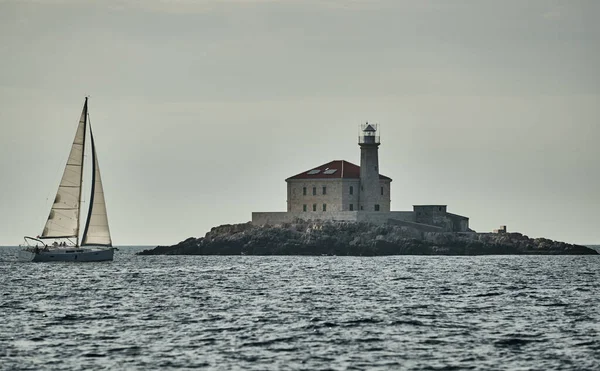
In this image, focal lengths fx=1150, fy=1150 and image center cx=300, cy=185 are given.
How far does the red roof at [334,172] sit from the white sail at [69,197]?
111 feet

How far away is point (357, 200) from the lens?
110 metres

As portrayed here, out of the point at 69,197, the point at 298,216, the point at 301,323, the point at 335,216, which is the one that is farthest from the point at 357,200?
the point at 301,323

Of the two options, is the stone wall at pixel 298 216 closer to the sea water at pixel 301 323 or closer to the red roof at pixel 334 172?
the red roof at pixel 334 172

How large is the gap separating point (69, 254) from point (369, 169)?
35536 millimetres

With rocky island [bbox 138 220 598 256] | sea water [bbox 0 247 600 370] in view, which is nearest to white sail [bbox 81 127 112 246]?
sea water [bbox 0 247 600 370]

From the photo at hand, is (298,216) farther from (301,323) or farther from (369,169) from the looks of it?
(301,323)

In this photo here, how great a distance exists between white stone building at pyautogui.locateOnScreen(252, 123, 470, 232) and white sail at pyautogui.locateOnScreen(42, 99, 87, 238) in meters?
30.9

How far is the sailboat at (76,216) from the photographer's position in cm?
8150

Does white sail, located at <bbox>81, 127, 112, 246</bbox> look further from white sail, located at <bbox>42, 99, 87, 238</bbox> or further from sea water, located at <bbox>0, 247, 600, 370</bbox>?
sea water, located at <bbox>0, 247, 600, 370</bbox>

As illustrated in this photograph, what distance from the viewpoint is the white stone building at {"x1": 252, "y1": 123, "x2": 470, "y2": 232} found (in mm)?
108188

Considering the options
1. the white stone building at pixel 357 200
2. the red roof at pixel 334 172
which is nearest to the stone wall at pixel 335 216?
the white stone building at pixel 357 200

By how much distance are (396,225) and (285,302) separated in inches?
2437

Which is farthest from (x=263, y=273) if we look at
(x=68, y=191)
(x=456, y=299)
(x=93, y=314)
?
(x=93, y=314)

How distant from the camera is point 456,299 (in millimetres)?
47531
